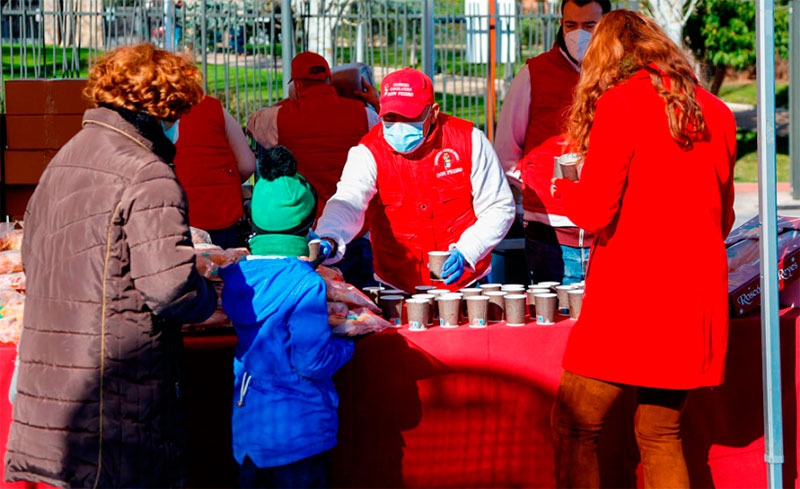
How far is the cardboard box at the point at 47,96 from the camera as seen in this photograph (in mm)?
5844

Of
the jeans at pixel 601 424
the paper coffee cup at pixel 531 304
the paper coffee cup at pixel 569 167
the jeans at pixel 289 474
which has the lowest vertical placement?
the jeans at pixel 289 474

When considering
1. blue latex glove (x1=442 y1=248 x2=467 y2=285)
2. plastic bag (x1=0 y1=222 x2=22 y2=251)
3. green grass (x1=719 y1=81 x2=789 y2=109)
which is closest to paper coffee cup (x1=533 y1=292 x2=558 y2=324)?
blue latex glove (x1=442 y1=248 x2=467 y2=285)

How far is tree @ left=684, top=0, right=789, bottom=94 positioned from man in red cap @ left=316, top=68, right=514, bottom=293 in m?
17.9

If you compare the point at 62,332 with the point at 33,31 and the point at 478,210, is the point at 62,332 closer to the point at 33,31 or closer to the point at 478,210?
the point at 478,210

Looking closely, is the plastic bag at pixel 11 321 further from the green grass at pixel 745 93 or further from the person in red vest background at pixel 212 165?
the green grass at pixel 745 93

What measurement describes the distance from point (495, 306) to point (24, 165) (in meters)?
3.30

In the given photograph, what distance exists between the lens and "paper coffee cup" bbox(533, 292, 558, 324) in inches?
147

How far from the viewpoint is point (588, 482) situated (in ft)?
10.9

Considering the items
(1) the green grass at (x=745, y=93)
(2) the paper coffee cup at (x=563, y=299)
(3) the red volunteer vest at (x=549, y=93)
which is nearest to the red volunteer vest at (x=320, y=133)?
(3) the red volunteer vest at (x=549, y=93)

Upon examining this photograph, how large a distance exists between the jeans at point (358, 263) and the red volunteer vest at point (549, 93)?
3.38ft

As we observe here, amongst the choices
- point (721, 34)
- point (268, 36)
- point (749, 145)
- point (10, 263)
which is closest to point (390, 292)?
point (10, 263)

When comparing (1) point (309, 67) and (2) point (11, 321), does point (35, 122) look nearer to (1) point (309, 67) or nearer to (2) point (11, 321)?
(1) point (309, 67)

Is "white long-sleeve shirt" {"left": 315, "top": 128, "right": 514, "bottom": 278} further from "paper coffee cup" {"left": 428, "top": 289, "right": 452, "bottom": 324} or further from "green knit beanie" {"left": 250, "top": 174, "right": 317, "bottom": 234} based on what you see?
"green knit beanie" {"left": 250, "top": 174, "right": 317, "bottom": 234}

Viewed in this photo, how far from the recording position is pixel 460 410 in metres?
3.74
